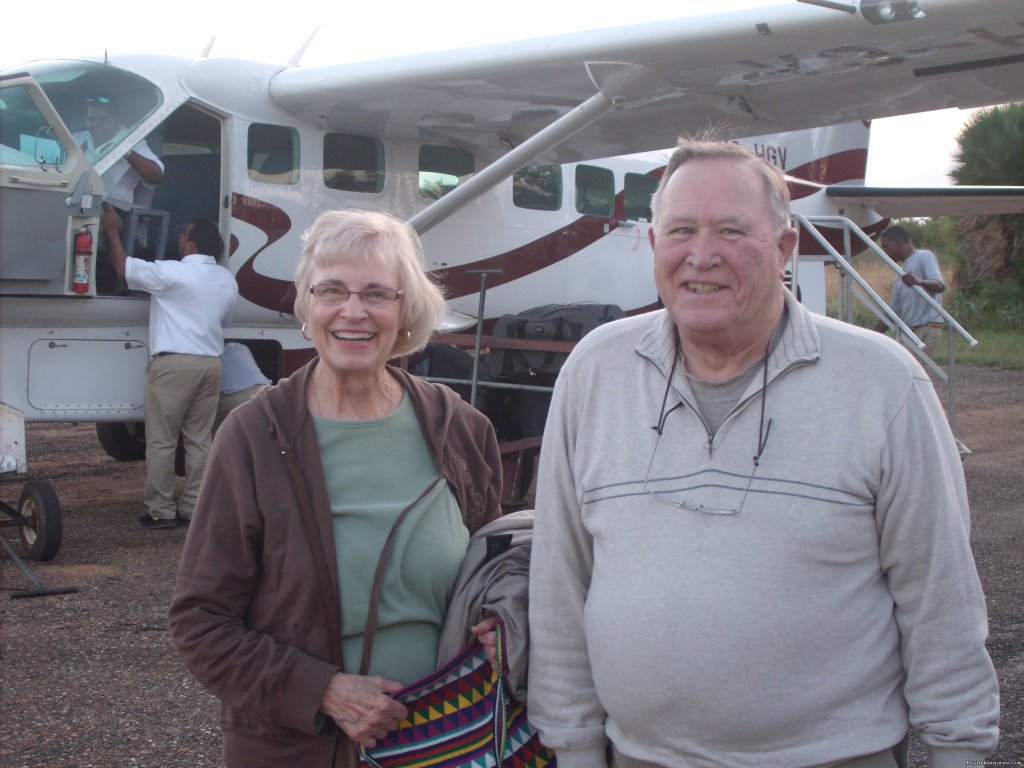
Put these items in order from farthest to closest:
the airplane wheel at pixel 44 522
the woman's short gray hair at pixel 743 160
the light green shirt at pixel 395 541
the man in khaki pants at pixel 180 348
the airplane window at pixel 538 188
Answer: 1. the airplane window at pixel 538 188
2. the man in khaki pants at pixel 180 348
3. the airplane wheel at pixel 44 522
4. the light green shirt at pixel 395 541
5. the woman's short gray hair at pixel 743 160

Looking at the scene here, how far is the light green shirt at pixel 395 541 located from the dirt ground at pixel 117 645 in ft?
5.26

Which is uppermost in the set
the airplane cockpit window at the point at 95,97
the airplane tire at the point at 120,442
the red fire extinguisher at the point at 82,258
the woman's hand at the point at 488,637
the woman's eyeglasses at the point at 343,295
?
the airplane cockpit window at the point at 95,97

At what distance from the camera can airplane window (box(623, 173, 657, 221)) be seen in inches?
370

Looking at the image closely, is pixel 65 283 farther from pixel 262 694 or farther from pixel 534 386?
pixel 262 694

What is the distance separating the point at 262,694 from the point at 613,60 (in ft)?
17.4

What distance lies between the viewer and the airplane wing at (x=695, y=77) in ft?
19.3

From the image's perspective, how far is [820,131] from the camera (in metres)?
12.2

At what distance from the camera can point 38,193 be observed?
5.84 metres

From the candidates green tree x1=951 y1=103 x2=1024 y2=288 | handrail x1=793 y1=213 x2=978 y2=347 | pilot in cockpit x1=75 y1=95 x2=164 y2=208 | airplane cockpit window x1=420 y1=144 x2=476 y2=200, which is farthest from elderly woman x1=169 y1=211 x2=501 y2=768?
green tree x1=951 y1=103 x2=1024 y2=288

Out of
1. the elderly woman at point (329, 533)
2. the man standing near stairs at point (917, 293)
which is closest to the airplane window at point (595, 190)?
the man standing near stairs at point (917, 293)

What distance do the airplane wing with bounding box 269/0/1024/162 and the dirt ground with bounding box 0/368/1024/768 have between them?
287 centimetres

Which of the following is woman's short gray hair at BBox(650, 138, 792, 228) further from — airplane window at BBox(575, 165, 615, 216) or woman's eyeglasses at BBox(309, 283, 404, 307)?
airplane window at BBox(575, 165, 615, 216)

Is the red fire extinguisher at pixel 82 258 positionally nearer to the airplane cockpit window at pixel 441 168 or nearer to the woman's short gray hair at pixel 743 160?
the airplane cockpit window at pixel 441 168

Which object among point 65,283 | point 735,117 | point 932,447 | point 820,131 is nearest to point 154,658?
point 65,283
